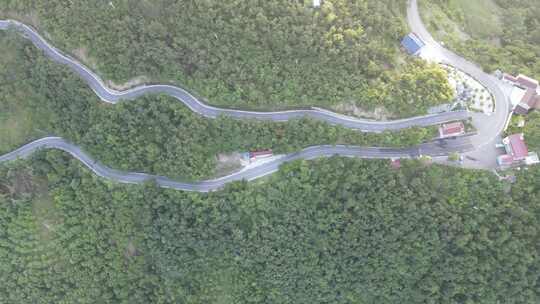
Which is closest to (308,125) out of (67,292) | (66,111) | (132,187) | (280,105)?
(280,105)

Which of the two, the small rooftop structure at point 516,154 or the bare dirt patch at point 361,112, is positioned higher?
the bare dirt patch at point 361,112

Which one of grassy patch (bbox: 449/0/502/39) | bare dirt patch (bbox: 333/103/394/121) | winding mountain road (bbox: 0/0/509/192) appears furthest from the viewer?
grassy patch (bbox: 449/0/502/39)

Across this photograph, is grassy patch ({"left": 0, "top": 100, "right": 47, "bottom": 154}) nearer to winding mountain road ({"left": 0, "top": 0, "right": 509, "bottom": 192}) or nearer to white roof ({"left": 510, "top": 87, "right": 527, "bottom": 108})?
winding mountain road ({"left": 0, "top": 0, "right": 509, "bottom": 192})

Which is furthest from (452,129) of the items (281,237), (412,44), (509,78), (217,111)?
(217,111)

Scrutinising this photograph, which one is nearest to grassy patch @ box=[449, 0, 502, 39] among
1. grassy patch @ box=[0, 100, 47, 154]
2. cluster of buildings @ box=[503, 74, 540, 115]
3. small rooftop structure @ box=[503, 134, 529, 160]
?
cluster of buildings @ box=[503, 74, 540, 115]

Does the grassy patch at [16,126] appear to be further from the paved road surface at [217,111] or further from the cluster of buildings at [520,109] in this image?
the cluster of buildings at [520,109]

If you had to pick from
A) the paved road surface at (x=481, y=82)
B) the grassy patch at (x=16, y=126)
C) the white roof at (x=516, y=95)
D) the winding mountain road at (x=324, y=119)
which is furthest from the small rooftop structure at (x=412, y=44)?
the grassy patch at (x=16, y=126)
